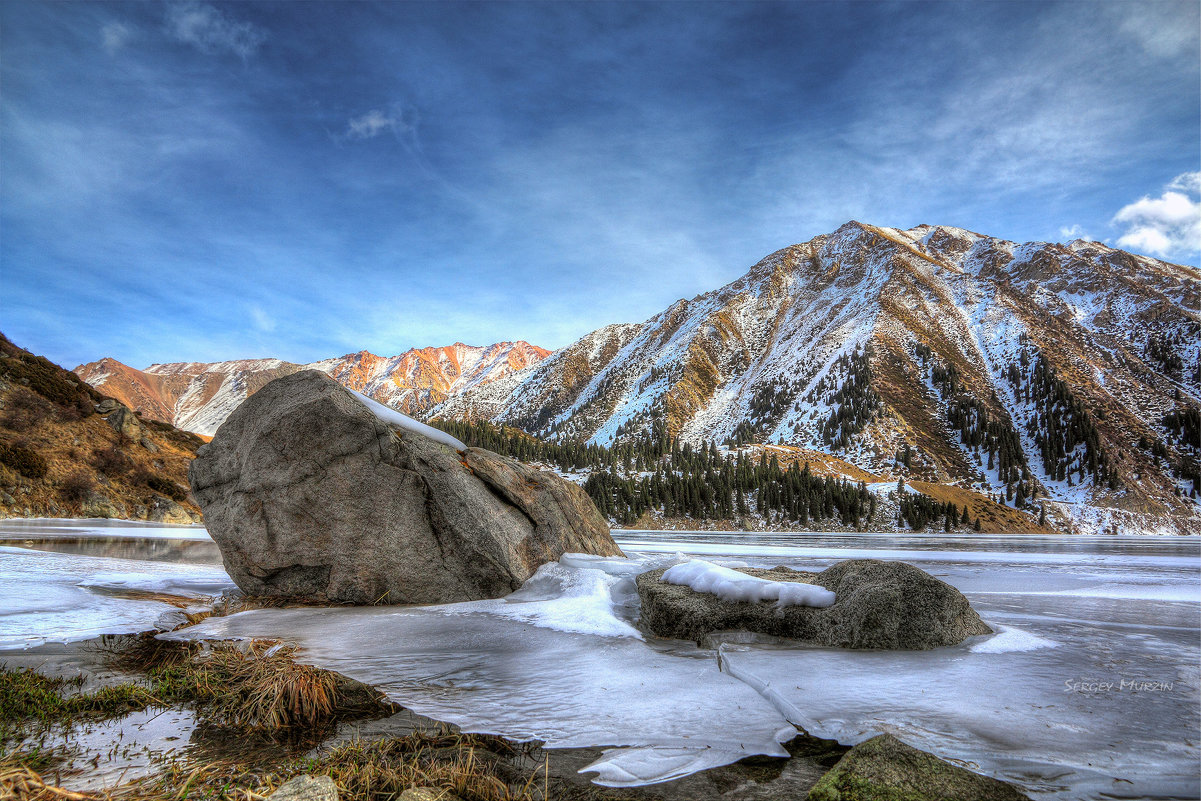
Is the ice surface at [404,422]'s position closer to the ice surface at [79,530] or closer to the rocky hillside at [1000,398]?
the ice surface at [79,530]

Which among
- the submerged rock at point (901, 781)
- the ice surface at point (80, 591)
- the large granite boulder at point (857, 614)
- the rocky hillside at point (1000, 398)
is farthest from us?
the rocky hillside at point (1000, 398)

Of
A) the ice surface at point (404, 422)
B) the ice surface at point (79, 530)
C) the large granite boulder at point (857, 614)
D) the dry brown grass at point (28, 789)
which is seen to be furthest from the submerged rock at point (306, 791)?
the ice surface at point (79, 530)

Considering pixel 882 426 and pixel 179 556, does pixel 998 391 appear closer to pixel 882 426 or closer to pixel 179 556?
pixel 882 426

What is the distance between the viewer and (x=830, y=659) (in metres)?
6.46

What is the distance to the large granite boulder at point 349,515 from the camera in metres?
10.3

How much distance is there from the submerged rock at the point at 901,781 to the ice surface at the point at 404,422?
9924mm

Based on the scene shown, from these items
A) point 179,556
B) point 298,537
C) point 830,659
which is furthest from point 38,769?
point 179,556

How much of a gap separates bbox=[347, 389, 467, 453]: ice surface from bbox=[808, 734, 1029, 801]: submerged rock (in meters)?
9.92

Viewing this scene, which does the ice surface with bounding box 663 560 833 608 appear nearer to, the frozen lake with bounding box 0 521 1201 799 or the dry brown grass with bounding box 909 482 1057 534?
the frozen lake with bounding box 0 521 1201 799

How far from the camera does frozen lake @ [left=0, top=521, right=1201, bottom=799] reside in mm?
3777

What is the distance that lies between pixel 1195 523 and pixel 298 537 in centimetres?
14771

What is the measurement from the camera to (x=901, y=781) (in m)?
3.06

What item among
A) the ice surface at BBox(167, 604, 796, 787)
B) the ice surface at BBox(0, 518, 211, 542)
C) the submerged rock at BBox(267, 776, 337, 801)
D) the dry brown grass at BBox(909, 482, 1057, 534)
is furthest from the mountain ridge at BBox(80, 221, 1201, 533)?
the submerged rock at BBox(267, 776, 337, 801)

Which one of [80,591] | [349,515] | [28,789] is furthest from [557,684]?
[80,591]
